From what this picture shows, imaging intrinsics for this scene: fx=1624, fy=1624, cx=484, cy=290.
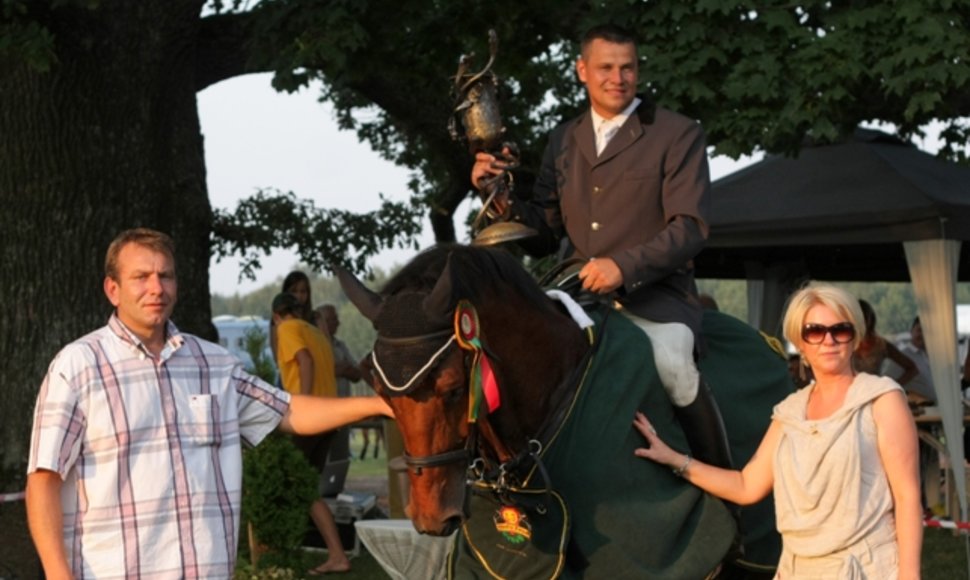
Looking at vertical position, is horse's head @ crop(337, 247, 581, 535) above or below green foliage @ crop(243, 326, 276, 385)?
below

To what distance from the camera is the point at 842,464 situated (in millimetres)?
4773

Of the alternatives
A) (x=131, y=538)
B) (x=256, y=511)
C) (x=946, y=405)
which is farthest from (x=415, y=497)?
(x=946, y=405)

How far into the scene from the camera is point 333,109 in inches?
779

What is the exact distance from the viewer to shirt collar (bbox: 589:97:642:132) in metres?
5.99

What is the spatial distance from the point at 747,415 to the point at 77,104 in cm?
694

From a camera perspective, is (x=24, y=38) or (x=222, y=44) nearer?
(x=24, y=38)

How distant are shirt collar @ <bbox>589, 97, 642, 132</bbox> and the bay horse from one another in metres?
0.77

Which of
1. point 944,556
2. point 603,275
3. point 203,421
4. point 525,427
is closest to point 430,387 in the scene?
point 525,427

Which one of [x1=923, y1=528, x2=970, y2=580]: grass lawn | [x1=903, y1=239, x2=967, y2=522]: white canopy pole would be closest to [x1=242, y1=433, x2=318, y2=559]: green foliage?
[x1=923, y1=528, x2=970, y2=580]: grass lawn

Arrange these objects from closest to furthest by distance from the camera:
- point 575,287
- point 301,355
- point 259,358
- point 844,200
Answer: point 575,287 → point 301,355 → point 259,358 → point 844,200

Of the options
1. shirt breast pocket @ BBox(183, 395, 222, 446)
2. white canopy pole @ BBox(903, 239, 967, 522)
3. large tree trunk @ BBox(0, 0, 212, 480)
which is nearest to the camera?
shirt breast pocket @ BBox(183, 395, 222, 446)

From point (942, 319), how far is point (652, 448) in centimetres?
815

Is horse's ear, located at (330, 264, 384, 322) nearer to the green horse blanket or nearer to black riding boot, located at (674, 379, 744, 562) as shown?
the green horse blanket

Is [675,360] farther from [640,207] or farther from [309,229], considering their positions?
[309,229]
